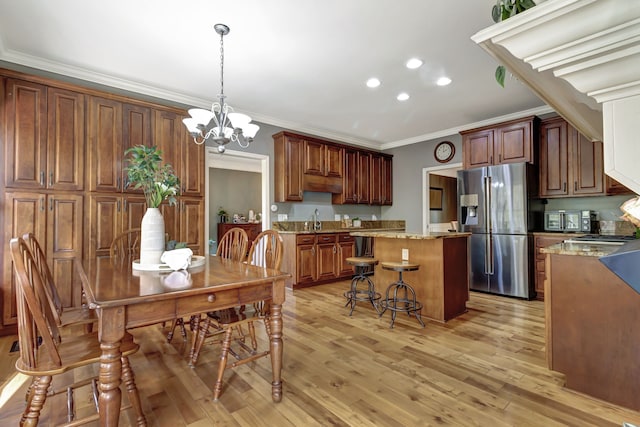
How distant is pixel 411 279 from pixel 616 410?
188 cm

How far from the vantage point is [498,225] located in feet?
13.9

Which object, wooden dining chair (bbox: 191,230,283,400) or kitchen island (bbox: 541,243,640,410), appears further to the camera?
wooden dining chair (bbox: 191,230,283,400)

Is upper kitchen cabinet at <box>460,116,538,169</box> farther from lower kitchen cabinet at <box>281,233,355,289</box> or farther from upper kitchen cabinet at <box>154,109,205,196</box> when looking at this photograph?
upper kitchen cabinet at <box>154,109,205,196</box>

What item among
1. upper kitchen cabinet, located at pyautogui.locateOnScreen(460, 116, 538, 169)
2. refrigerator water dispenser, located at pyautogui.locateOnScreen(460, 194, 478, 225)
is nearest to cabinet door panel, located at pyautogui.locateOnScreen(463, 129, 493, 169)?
upper kitchen cabinet, located at pyautogui.locateOnScreen(460, 116, 538, 169)

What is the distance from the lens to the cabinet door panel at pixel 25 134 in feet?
9.14

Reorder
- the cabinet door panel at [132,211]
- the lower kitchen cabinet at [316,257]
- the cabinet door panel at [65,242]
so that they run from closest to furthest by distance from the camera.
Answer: the cabinet door panel at [65,242], the cabinet door panel at [132,211], the lower kitchen cabinet at [316,257]

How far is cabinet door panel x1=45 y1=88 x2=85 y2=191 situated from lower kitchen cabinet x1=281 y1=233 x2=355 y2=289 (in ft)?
8.65

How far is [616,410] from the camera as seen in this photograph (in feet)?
5.68

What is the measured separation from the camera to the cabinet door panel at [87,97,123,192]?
3.14m

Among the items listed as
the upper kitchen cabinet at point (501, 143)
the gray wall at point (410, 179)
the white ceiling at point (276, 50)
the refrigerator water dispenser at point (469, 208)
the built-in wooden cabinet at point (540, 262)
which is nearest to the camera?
the white ceiling at point (276, 50)

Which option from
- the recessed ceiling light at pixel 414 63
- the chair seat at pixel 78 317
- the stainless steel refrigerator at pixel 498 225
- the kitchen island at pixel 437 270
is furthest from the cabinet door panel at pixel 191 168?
the stainless steel refrigerator at pixel 498 225

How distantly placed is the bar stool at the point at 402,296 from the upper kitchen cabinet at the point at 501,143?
2.22 meters

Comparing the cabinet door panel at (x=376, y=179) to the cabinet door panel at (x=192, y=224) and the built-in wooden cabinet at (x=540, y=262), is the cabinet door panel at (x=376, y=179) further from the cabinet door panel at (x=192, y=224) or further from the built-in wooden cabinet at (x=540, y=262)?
the cabinet door panel at (x=192, y=224)

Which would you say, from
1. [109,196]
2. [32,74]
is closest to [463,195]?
[109,196]
